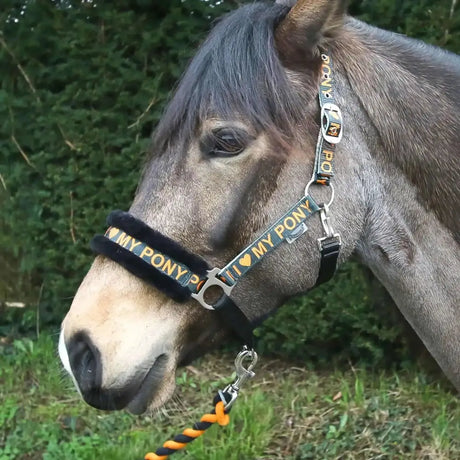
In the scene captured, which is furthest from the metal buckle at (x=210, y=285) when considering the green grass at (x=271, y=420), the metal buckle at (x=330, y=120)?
the green grass at (x=271, y=420)

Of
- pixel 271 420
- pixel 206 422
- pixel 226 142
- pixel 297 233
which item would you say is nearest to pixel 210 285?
pixel 297 233

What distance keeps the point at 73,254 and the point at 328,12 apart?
3.06 metres

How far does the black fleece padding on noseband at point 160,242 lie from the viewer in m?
1.46

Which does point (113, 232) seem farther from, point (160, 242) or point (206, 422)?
→ point (206, 422)

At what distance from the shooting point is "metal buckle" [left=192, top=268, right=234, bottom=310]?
1.51 m

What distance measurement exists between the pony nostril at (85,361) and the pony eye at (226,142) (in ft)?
1.87

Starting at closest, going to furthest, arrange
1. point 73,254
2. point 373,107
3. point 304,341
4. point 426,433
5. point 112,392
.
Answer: point 112,392 < point 373,107 < point 426,433 < point 304,341 < point 73,254

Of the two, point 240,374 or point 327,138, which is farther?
point 240,374

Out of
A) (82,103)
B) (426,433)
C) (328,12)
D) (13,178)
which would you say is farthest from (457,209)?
(13,178)

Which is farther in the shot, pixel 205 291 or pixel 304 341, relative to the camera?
pixel 304 341

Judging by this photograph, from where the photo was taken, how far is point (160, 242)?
1.45m

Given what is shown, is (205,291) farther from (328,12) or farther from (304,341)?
(304,341)

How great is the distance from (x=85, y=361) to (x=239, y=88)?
80cm

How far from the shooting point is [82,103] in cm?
403
